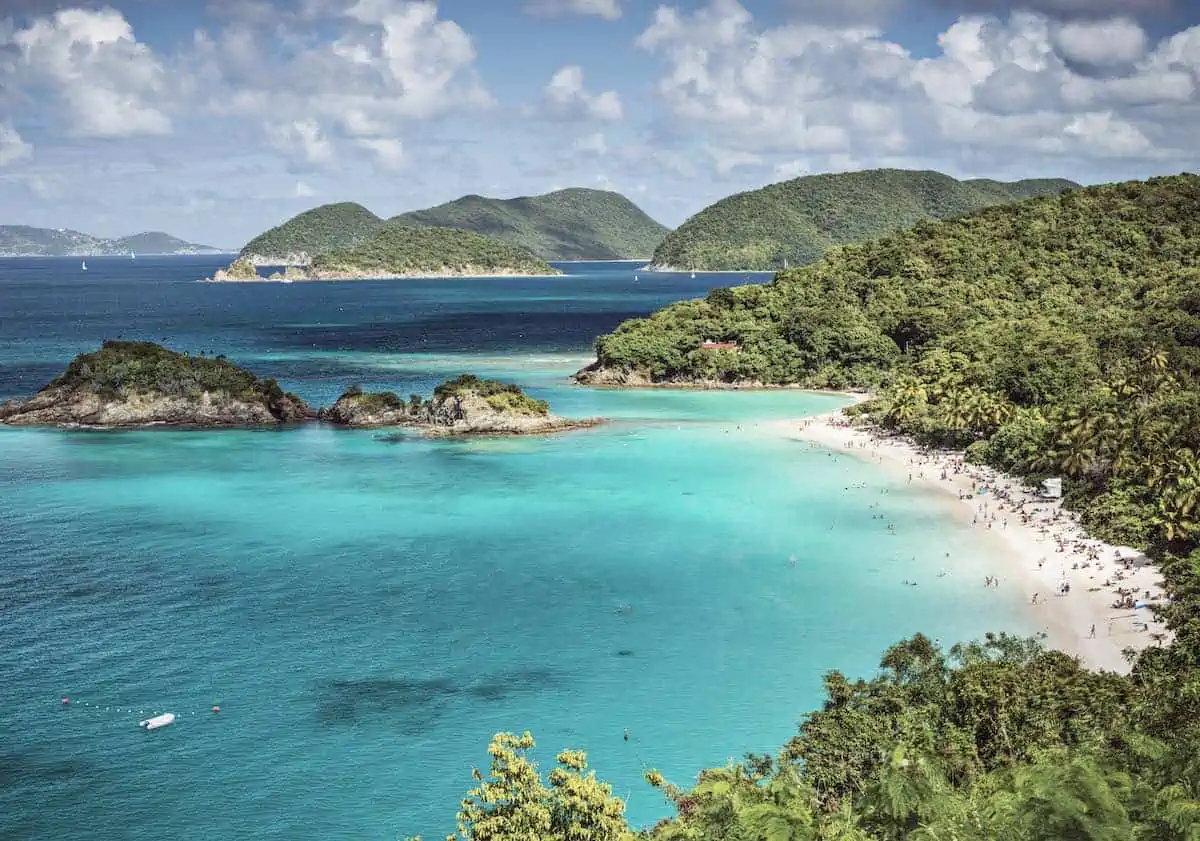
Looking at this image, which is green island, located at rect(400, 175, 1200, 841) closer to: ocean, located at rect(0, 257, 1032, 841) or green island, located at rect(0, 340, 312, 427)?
ocean, located at rect(0, 257, 1032, 841)

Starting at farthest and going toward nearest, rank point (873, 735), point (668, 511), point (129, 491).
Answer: point (129, 491) < point (668, 511) < point (873, 735)

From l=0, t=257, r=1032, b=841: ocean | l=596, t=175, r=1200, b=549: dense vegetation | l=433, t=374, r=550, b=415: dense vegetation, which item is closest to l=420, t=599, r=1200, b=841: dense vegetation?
l=0, t=257, r=1032, b=841: ocean

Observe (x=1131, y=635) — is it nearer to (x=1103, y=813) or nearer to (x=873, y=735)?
(x=873, y=735)

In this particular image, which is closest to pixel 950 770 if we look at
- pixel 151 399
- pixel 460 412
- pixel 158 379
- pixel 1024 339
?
pixel 460 412

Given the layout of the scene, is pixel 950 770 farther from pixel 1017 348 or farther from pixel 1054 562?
pixel 1017 348

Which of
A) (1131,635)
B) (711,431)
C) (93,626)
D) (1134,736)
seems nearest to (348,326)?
(711,431)

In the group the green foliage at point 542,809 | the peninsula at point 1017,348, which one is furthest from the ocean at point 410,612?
the peninsula at point 1017,348
